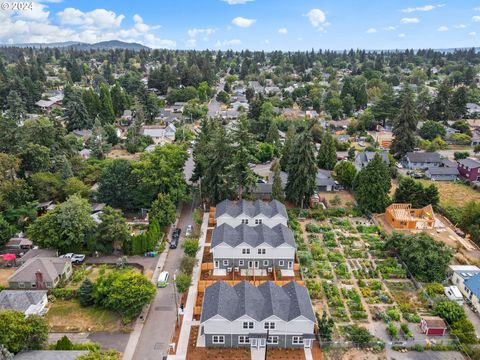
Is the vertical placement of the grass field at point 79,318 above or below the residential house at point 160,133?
below

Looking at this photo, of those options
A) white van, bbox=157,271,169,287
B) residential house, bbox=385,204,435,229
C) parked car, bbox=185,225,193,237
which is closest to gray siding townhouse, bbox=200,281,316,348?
white van, bbox=157,271,169,287

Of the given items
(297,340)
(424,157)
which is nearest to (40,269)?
(297,340)

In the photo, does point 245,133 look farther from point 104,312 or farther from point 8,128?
point 8,128

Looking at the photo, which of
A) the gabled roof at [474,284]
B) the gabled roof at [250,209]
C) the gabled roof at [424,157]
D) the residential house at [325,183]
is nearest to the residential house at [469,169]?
the gabled roof at [424,157]

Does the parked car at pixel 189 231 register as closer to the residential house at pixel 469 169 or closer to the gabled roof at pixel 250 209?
the gabled roof at pixel 250 209

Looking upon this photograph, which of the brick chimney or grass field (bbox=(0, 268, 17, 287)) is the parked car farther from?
grass field (bbox=(0, 268, 17, 287))

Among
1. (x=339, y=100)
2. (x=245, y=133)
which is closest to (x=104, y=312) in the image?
(x=245, y=133)
